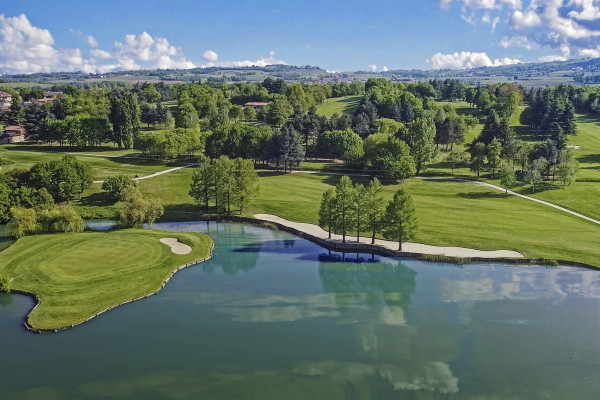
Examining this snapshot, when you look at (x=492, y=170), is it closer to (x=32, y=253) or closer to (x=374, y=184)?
(x=374, y=184)

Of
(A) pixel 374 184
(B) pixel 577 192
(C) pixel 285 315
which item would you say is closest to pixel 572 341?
(C) pixel 285 315

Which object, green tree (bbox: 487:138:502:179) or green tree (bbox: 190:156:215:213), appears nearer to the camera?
green tree (bbox: 190:156:215:213)

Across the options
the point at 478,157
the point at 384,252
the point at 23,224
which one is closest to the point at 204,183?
the point at 23,224

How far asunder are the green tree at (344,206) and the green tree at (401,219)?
16.5ft

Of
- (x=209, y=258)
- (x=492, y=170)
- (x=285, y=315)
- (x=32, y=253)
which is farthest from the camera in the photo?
(x=492, y=170)

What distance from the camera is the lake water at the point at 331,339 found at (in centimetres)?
3350

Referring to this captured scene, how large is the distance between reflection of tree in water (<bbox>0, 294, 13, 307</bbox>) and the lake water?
20cm

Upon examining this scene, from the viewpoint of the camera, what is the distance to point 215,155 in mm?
112688

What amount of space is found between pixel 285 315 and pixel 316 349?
6.66 meters

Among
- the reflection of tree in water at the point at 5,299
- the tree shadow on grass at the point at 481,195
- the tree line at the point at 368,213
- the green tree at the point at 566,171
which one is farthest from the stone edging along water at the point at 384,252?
the green tree at the point at 566,171

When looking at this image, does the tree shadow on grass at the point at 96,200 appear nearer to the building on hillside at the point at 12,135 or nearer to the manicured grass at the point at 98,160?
the manicured grass at the point at 98,160

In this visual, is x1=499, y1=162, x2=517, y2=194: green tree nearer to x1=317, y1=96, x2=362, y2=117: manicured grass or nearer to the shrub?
the shrub

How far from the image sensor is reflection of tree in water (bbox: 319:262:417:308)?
159 ft

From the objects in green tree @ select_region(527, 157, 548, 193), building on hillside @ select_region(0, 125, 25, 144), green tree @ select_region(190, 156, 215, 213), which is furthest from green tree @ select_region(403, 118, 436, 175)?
building on hillside @ select_region(0, 125, 25, 144)
